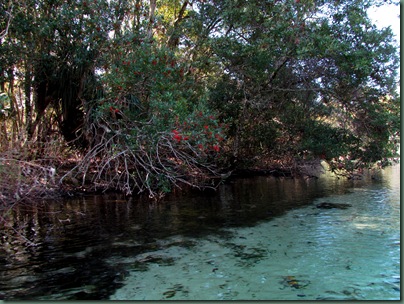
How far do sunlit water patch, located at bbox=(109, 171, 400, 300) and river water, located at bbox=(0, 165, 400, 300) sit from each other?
0.02 metres

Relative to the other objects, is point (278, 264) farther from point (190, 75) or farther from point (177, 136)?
point (190, 75)

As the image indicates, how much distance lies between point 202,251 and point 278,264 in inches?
58.9

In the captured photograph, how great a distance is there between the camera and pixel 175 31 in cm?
1448

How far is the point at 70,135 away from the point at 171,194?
13.9 ft

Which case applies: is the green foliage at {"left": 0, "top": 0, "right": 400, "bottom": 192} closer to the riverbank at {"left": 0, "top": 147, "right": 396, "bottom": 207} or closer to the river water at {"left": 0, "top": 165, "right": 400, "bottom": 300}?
the riverbank at {"left": 0, "top": 147, "right": 396, "bottom": 207}

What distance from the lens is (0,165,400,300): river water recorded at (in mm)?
5500

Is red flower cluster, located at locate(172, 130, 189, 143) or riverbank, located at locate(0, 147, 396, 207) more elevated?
red flower cluster, located at locate(172, 130, 189, 143)

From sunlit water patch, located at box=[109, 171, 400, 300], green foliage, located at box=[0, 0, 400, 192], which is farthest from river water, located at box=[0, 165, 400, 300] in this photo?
green foliage, located at box=[0, 0, 400, 192]

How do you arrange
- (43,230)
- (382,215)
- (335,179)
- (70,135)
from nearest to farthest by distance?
1. (43,230)
2. (382,215)
3. (70,135)
4. (335,179)

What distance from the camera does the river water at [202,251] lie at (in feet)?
18.0

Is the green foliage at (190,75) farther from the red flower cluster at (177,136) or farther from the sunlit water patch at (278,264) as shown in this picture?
the sunlit water patch at (278,264)

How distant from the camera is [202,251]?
724 cm

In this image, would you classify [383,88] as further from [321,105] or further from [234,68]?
[234,68]

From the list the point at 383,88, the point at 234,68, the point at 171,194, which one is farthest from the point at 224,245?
the point at 383,88
